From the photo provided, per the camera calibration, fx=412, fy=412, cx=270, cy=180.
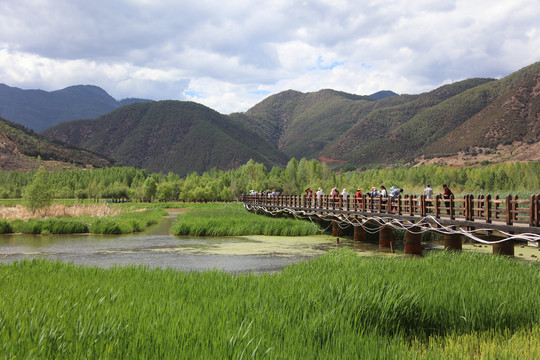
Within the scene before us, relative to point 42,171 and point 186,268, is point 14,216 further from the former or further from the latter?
point 186,268

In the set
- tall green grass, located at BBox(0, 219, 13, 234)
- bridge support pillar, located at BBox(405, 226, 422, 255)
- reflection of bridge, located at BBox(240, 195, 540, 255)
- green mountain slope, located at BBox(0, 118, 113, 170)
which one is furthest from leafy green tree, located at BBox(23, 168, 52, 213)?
green mountain slope, located at BBox(0, 118, 113, 170)

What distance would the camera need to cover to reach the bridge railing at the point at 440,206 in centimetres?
1488

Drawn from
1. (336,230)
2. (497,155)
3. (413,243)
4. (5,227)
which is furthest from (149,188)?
(497,155)

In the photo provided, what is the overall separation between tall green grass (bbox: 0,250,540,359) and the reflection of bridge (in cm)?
335

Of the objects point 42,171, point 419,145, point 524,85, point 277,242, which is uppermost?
point 524,85

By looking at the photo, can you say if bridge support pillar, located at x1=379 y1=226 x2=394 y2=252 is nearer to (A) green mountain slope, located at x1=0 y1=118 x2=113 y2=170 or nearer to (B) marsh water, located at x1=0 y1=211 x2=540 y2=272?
(B) marsh water, located at x1=0 y1=211 x2=540 y2=272

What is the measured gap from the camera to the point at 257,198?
209ft

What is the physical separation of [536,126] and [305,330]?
159739mm

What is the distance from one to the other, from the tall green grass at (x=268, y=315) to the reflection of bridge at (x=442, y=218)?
335 cm

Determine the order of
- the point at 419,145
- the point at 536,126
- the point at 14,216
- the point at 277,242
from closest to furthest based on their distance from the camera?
the point at 277,242, the point at 14,216, the point at 536,126, the point at 419,145

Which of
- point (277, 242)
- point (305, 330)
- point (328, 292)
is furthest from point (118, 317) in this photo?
point (277, 242)

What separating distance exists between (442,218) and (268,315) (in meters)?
14.8

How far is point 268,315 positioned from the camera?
22.0 feet

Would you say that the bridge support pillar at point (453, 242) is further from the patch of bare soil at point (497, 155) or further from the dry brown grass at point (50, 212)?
the patch of bare soil at point (497, 155)
